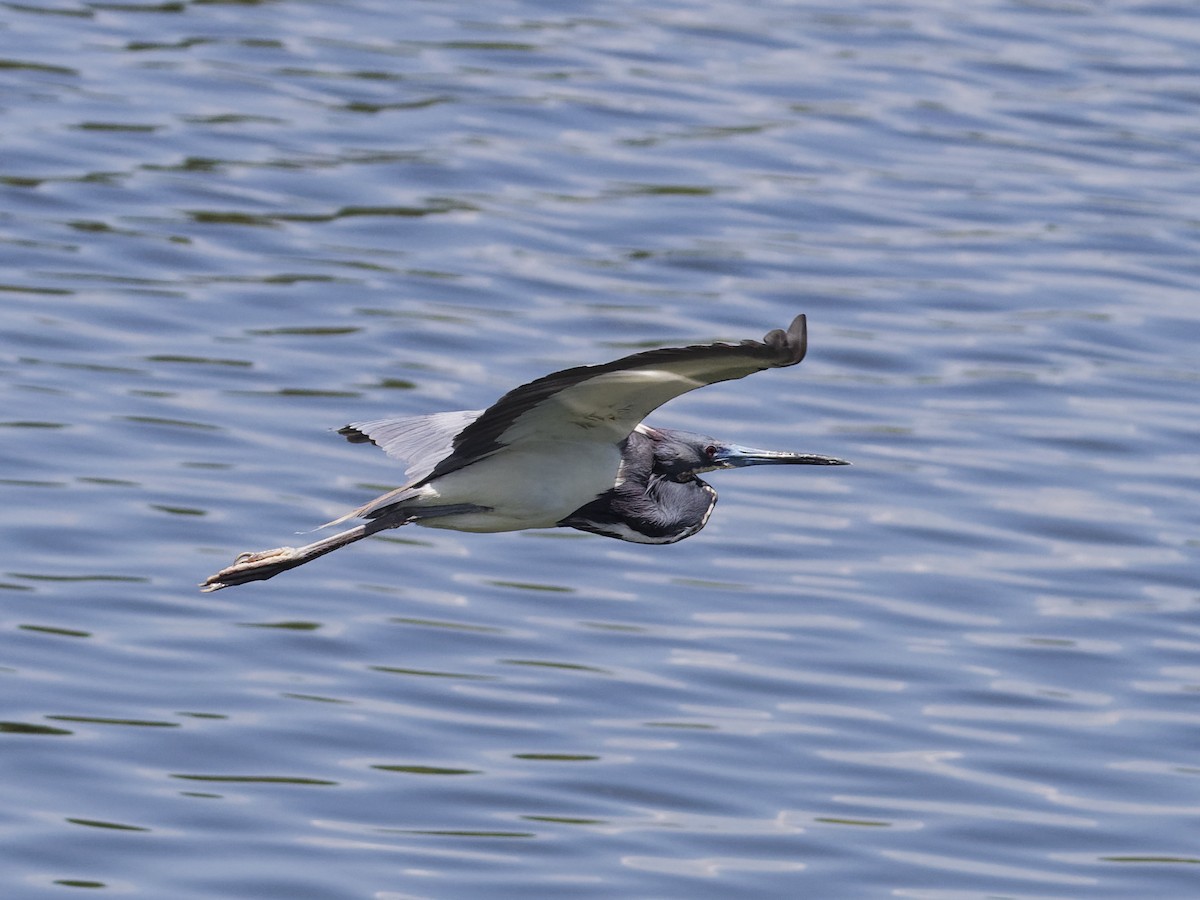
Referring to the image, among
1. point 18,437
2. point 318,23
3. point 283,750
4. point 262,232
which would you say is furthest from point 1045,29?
point 283,750

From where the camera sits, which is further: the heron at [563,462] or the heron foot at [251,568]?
the heron foot at [251,568]

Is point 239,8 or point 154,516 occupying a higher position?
point 239,8

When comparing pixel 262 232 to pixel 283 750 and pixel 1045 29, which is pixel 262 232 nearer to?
pixel 283 750

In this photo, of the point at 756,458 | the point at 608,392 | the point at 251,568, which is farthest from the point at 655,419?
the point at 608,392

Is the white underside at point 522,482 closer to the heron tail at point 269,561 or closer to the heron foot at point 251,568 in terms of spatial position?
the heron tail at point 269,561

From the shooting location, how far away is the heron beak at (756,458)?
379 inches

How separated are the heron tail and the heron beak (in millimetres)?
1552

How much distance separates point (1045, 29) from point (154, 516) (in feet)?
45.1

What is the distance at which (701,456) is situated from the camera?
31.6 feet

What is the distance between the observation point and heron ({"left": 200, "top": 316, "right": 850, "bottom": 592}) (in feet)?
25.7

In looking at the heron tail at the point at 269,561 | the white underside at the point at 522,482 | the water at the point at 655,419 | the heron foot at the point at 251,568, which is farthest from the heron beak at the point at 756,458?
the water at the point at 655,419

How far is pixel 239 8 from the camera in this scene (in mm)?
22688

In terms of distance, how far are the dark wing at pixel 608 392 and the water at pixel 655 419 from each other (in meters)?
2.66

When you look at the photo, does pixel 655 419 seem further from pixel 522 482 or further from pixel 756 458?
pixel 522 482
